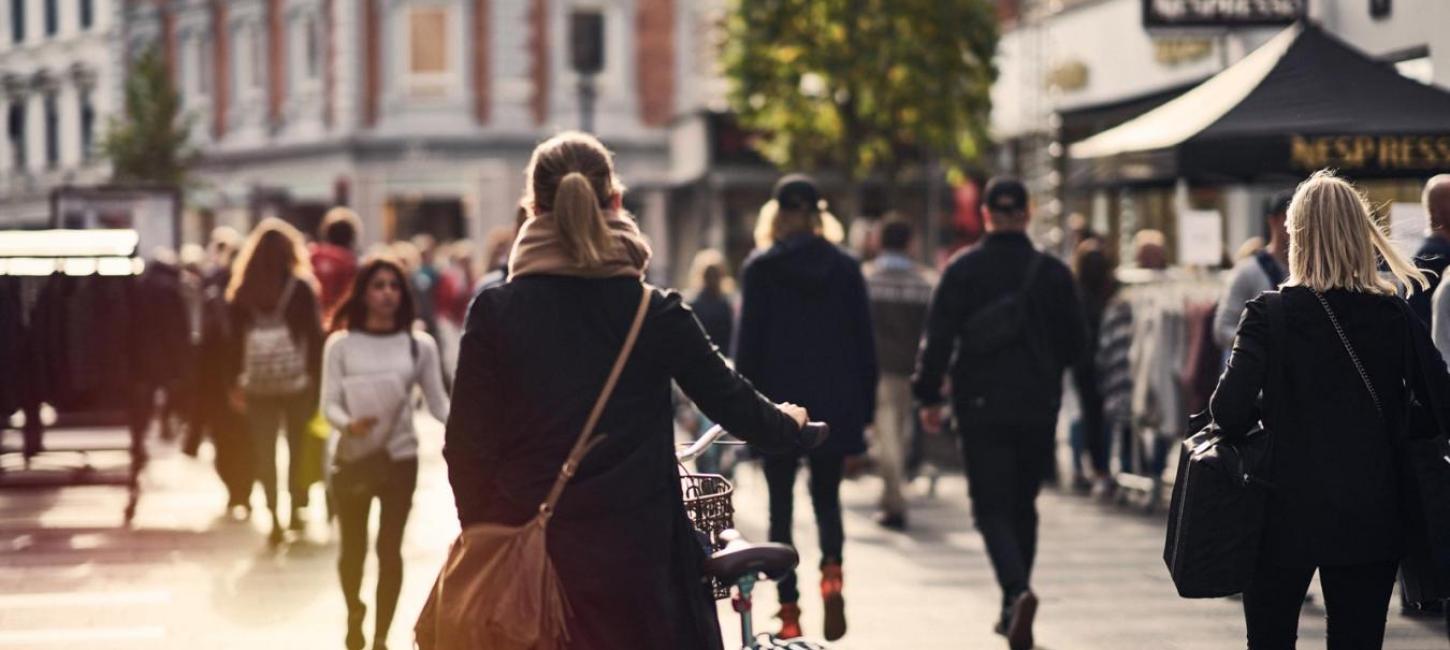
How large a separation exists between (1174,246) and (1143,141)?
30.9 feet

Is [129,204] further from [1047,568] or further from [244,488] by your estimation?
[1047,568]

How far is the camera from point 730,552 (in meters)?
5.29

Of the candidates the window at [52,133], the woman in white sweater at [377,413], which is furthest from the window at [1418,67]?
the window at [52,133]

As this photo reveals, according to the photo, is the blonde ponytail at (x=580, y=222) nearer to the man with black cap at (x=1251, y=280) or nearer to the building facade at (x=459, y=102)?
the man with black cap at (x=1251, y=280)

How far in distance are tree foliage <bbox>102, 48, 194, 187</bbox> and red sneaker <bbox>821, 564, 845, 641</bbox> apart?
38.1m

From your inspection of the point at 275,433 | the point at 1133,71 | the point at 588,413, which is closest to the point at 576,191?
the point at 588,413

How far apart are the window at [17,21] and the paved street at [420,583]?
50.8m

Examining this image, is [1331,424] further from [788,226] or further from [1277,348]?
[788,226]

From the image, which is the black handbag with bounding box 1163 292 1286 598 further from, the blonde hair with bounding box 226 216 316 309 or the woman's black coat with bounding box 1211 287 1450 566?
the blonde hair with bounding box 226 216 316 309

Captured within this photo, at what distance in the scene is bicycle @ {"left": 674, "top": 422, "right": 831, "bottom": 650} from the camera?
206 inches

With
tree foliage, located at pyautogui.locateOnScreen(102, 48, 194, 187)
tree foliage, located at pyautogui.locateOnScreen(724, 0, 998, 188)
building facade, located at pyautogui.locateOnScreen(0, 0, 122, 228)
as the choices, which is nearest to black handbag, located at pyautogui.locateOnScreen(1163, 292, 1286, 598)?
tree foliage, located at pyautogui.locateOnScreen(724, 0, 998, 188)

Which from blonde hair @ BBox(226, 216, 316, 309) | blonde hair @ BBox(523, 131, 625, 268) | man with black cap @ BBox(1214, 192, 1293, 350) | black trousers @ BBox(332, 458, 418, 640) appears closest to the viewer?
Answer: blonde hair @ BBox(523, 131, 625, 268)

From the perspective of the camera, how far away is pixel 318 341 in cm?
1348

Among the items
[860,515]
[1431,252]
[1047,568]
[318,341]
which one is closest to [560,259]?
[1431,252]
